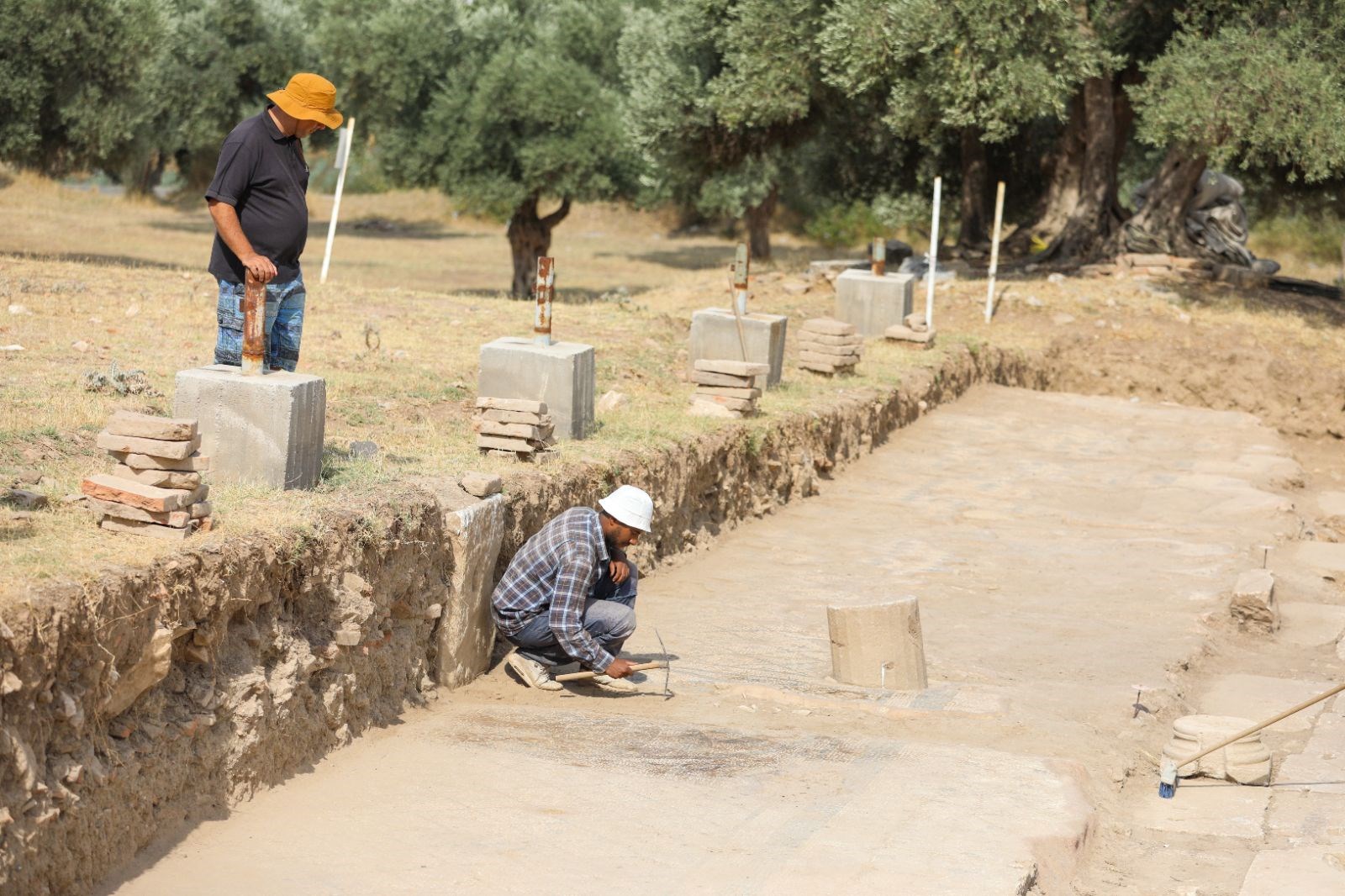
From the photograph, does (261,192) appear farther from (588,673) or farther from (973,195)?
(973,195)

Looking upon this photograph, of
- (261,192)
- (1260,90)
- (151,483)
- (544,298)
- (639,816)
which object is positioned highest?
(1260,90)

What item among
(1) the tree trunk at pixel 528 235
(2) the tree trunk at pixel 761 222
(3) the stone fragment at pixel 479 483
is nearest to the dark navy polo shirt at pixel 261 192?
(3) the stone fragment at pixel 479 483

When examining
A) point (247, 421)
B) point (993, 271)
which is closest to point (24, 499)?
point (247, 421)

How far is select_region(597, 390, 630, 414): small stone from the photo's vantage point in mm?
10859

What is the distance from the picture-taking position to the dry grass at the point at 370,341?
673cm

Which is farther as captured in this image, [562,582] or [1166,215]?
[1166,215]

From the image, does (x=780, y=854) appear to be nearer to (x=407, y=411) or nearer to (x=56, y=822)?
(x=56, y=822)

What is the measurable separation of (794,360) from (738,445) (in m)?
3.99

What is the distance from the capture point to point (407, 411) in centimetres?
973

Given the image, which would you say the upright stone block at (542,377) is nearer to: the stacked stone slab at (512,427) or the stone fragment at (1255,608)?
the stacked stone slab at (512,427)

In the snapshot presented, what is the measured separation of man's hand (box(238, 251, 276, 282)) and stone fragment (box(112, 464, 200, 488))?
4.11 ft

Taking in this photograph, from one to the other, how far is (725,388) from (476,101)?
1315cm

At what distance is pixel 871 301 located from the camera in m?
17.1

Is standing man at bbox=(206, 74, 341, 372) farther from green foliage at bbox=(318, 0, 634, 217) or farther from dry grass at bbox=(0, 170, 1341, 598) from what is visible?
green foliage at bbox=(318, 0, 634, 217)
